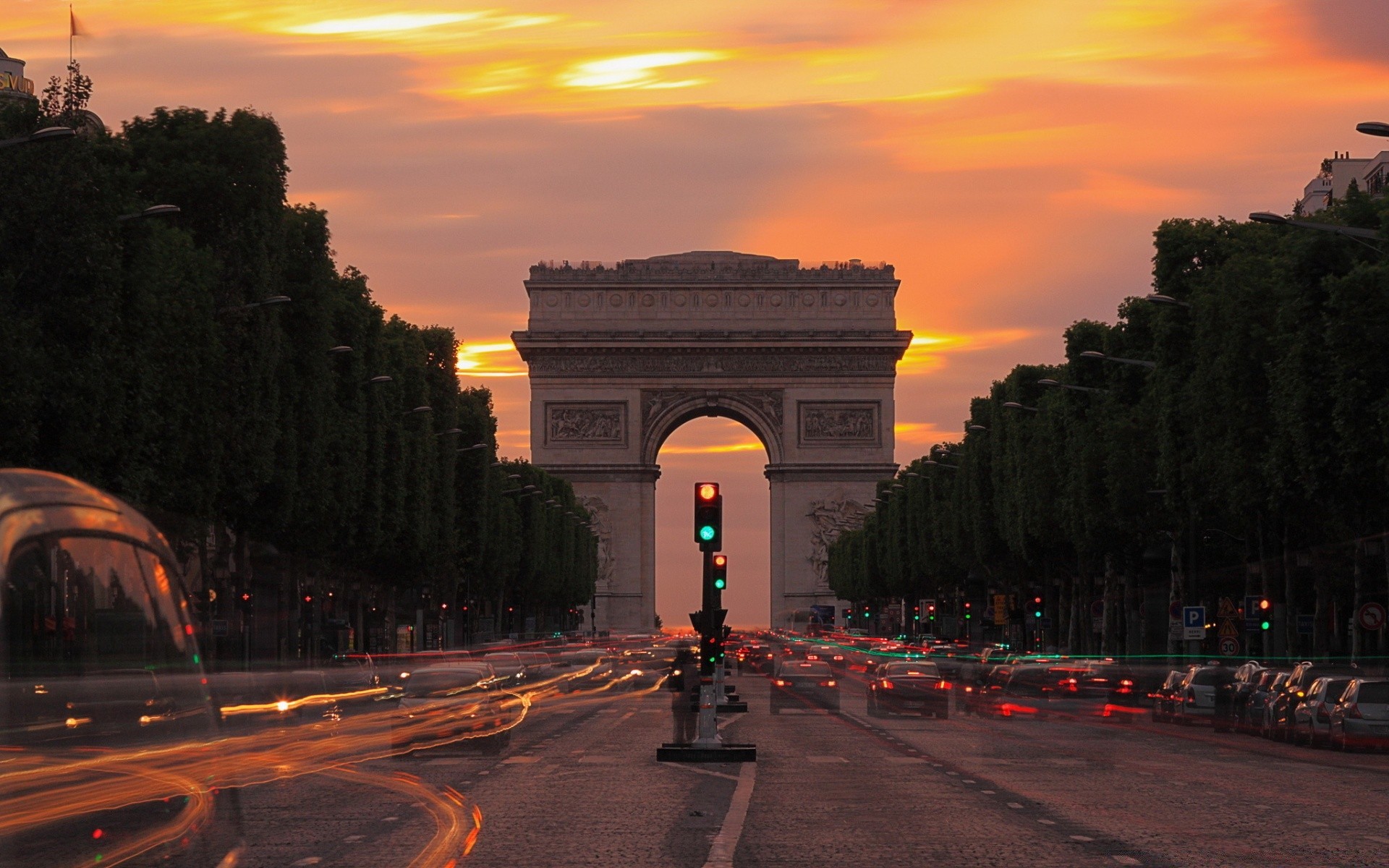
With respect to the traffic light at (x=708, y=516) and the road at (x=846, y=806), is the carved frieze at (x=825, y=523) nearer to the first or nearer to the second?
the road at (x=846, y=806)

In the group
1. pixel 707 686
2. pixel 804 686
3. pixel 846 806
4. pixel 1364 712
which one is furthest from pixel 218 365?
pixel 846 806

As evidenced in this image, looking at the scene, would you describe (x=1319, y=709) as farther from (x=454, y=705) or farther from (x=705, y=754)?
(x=454, y=705)

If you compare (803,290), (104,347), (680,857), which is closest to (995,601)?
(803,290)

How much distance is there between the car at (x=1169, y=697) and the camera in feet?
165

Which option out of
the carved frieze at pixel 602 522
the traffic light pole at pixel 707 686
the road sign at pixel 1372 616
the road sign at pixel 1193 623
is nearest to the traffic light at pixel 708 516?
the traffic light pole at pixel 707 686

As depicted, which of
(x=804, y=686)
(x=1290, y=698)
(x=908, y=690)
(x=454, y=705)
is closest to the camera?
(x=1290, y=698)

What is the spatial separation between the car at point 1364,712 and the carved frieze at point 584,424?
115 meters

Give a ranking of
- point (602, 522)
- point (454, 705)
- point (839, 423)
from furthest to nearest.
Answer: point (602, 522)
point (839, 423)
point (454, 705)

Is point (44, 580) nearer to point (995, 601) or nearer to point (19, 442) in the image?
point (19, 442)

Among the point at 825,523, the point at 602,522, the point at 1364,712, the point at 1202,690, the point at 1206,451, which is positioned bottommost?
the point at 1202,690

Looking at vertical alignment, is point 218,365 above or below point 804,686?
above

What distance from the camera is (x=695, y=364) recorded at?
14775 centimetres

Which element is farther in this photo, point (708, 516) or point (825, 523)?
point (825, 523)

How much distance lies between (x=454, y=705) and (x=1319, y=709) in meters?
14.9
